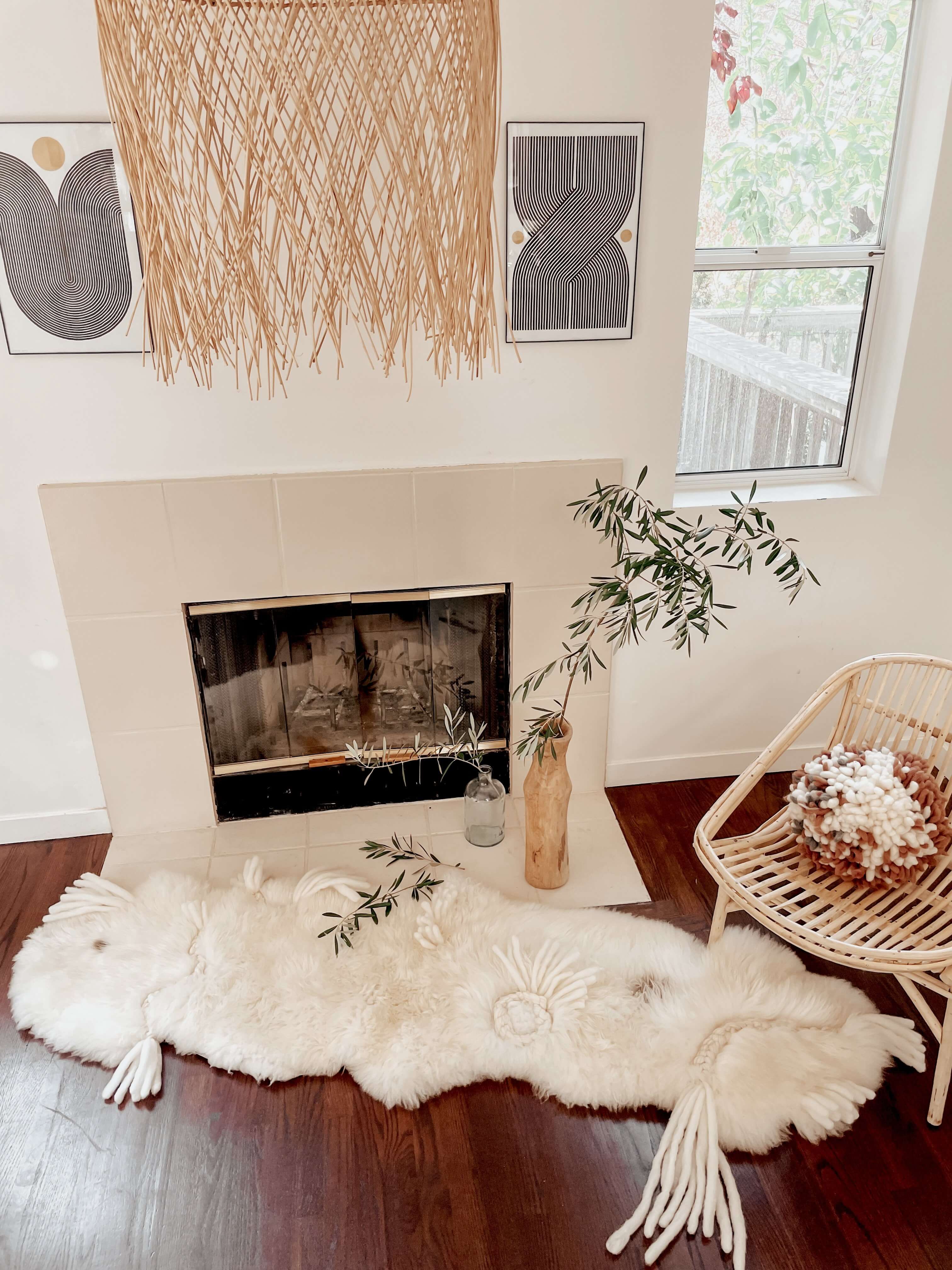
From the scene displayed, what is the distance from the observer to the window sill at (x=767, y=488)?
7.91 ft

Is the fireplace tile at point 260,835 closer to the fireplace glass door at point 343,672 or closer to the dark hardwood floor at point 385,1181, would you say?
the fireplace glass door at point 343,672

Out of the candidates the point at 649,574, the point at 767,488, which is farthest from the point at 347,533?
the point at 767,488

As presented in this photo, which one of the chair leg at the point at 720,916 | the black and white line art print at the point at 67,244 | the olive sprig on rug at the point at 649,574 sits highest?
the black and white line art print at the point at 67,244

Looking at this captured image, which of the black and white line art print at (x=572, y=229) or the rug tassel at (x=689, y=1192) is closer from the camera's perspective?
the rug tassel at (x=689, y=1192)

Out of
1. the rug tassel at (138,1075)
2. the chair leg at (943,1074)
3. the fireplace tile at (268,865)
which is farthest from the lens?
the fireplace tile at (268,865)

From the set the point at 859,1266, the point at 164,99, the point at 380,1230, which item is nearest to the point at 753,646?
the point at 859,1266

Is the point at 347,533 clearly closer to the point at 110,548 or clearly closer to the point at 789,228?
the point at 110,548

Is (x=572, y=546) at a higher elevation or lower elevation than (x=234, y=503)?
lower

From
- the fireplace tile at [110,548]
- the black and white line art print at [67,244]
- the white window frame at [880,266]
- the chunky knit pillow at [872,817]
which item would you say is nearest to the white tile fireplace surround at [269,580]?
the fireplace tile at [110,548]

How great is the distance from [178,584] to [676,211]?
4.67 ft

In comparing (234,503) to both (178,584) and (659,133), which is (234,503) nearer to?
(178,584)

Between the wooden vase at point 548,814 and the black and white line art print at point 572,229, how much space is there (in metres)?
0.94

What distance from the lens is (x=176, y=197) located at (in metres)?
1.87

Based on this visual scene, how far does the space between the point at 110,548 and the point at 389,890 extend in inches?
41.4
